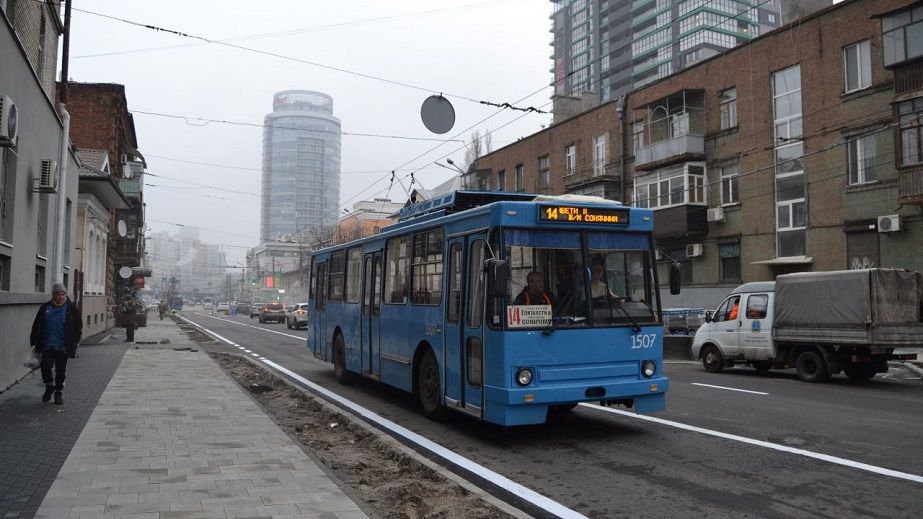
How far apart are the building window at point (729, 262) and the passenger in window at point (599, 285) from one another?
982 inches

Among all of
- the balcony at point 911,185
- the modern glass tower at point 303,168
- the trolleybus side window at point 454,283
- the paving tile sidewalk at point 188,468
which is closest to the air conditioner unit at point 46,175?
the paving tile sidewalk at point 188,468

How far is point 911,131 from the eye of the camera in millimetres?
22469

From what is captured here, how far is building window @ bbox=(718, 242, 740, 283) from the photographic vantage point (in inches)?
1214

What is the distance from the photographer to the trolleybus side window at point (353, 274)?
41.8 ft

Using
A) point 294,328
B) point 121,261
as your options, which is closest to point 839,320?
point 294,328

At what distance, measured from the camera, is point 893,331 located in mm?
13305

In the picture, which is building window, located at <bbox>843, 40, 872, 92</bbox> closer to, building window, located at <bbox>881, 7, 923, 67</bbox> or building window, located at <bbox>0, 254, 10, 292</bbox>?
building window, located at <bbox>881, 7, 923, 67</bbox>

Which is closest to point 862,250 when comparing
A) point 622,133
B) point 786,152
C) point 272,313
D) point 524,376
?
point 786,152

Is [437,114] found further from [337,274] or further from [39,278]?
[39,278]

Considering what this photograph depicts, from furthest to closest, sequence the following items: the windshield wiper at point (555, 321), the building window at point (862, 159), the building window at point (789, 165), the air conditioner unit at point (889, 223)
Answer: the building window at point (789, 165) → the building window at point (862, 159) → the air conditioner unit at point (889, 223) → the windshield wiper at point (555, 321)

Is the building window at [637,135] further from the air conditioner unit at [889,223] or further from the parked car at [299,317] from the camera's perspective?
the parked car at [299,317]

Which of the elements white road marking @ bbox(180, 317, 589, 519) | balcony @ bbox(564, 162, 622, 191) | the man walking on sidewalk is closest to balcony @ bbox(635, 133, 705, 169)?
balcony @ bbox(564, 162, 622, 191)

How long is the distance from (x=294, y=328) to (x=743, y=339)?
31405 millimetres

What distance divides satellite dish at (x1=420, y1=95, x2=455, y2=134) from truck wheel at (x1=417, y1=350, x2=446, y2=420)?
9012mm
